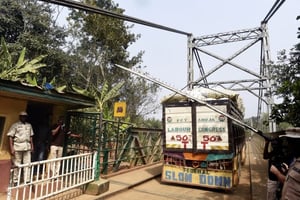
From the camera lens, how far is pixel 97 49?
17547 millimetres

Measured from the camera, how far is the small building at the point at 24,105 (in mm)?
4512

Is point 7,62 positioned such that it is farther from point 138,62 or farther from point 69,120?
point 138,62

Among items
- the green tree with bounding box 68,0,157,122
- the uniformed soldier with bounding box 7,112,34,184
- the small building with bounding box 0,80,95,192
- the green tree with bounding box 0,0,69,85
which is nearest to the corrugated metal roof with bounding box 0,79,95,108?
the small building with bounding box 0,80,95,192

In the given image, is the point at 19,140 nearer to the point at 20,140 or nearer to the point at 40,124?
the point at 20,140

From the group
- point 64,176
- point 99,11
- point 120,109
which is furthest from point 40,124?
point 99,11

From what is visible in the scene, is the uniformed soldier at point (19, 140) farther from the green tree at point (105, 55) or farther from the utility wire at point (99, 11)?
the green tree at point (105, 55)

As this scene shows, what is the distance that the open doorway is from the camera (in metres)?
7.04

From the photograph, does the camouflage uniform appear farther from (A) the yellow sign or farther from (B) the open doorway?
(A) the yellow sign

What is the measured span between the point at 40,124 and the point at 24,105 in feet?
3.65

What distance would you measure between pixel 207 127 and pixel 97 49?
12517 millimetres

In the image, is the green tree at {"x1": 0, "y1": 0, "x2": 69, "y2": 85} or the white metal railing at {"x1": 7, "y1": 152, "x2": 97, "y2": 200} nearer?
the white metal railing at {"x1": 7, "y1": 152, "x2": 97, "y2": 200}

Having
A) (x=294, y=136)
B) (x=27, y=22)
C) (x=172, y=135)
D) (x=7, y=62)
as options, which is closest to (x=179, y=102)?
(x=172, y=135)

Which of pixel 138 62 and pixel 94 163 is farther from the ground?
pixel 138 62

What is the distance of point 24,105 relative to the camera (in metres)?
6.27
